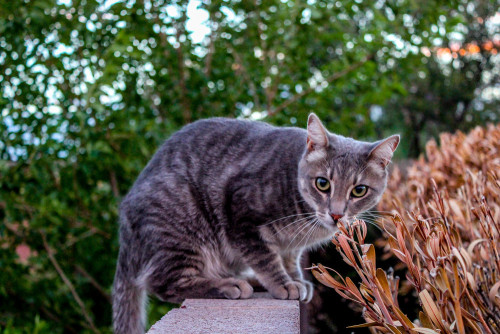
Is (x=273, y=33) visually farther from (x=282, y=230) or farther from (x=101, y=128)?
(x=282, y=230)

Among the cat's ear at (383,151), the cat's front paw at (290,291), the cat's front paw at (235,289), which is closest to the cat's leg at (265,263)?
the cat's front paw at (290,291)

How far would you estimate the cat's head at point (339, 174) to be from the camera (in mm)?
2357

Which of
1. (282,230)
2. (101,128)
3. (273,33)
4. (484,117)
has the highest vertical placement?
(273,33)

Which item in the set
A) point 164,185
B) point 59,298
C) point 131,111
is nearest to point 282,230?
point 164,185

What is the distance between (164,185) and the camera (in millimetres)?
2611

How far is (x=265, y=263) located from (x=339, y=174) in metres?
0.56

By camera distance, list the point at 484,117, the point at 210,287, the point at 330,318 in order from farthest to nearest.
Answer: the point at 484,117, the point at 330,318, the point at 210,287

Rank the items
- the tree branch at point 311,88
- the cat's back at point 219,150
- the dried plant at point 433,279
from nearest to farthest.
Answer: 1. the dried plant at point 433,279
2. the cat's back at point 219,150
3. the tree branch at point 311,88

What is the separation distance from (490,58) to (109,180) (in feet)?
42.9

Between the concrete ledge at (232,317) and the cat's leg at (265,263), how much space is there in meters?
0.14

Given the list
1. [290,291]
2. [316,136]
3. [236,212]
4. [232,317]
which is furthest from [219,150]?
[232,317]

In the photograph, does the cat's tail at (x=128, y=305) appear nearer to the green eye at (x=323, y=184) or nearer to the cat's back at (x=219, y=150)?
the cat's back at (x=219, y=150)

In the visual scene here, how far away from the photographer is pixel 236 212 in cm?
251

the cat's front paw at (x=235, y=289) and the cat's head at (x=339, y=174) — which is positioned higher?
the cat's head at (x=339, y=174)
